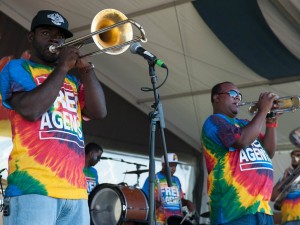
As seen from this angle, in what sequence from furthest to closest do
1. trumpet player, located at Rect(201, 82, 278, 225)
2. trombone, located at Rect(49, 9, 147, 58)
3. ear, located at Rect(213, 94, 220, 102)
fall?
ear, located at Rect(213, 94, 220, 102) < trumpet player, located at Rect(201, 82, 278, 225) < trombone, located at Rect(49, 9, 147, 58)

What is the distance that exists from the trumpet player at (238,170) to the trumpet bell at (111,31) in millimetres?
922

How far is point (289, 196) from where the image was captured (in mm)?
6090

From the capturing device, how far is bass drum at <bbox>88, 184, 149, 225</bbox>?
657cm

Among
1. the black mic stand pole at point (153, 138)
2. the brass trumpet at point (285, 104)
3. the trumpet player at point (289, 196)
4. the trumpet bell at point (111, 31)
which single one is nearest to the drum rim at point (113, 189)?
the trumpet player at point (289, 196)

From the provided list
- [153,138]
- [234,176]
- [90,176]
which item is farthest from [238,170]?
[90,176]

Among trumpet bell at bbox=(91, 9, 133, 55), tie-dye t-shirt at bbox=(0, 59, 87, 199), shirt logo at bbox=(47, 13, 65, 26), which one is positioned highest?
trumpet bell at bbox=(91, 9, 133, 55)

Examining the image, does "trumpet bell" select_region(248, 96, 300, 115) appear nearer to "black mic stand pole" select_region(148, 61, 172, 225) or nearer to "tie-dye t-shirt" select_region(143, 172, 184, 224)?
"black mic stand pole" select_region(148, 61, 172, 225)

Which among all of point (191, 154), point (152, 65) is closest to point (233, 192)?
point (152, 65)

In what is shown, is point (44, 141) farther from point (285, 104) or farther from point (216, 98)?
point (285, 104)

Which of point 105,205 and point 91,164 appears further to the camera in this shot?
point 91,164

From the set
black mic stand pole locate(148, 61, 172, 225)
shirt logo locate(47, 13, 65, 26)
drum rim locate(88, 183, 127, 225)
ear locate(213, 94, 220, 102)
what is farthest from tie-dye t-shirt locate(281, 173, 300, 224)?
shirt logo locate(47, 13, 65, 26)

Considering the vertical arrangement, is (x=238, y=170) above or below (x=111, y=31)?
below

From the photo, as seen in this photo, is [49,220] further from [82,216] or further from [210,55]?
[210,55]

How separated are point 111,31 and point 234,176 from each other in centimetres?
123
